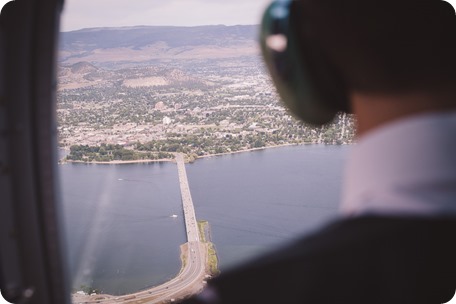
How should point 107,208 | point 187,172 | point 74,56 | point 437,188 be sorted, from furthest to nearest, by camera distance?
point 187,172 < point 107,208 < point 74,56 < point 437,188

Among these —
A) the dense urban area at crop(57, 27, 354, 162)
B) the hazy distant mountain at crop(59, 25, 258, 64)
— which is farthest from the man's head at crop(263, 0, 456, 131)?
the hazy distant mountain at crop(59, 25, 258, 64)

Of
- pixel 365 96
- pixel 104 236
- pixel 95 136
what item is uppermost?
pixel 365 96

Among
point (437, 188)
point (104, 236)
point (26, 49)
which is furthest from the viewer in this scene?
point (104, 236)

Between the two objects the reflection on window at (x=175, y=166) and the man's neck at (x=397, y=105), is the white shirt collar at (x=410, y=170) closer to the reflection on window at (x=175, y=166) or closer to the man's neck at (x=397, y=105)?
the man's neck at (x=397, y=105)

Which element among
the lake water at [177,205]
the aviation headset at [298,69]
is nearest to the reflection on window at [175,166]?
the lake water at [177,205]

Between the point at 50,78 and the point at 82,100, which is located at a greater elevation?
the point at 50,78

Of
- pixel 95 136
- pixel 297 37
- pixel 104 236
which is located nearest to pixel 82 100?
pixel 95 136

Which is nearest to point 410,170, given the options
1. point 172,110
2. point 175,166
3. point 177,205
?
point 177,205

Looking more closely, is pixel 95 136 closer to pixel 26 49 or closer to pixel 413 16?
pixel 26 49
